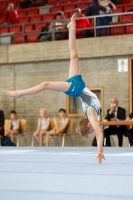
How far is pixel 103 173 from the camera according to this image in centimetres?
482

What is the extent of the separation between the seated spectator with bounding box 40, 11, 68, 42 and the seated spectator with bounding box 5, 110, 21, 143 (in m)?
2.47

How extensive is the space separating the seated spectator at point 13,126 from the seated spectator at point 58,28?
2.47 metres

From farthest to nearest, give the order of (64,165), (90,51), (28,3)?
(28,3)
(90,51)
(64,165)

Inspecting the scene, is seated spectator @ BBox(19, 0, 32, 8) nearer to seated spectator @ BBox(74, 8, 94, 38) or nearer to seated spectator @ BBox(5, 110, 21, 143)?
seated spectator @ BBox(74, 8, 94, 38)

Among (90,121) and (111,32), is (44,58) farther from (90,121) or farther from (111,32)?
(90,121)

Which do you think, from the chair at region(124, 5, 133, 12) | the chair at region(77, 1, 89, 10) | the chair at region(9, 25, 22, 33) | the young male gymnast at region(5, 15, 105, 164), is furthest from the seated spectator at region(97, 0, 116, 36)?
the young male gymnast at region(5, 15, 105, 164)

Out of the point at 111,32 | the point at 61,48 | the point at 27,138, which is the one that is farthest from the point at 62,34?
the point at 27,138

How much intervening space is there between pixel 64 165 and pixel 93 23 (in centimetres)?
874

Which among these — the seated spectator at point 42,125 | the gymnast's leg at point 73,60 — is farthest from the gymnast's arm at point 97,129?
the seated spectator at point 42,125

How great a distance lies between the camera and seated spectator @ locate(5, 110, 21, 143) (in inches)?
516

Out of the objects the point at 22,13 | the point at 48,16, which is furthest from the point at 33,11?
the point at 48,16

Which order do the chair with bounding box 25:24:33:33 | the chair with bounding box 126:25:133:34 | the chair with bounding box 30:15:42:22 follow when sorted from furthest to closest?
the chair with bounding box 30:15:42:22 → the chair with bounding box 25:24:33:33 → the chair with bounding box 126:25:133:34

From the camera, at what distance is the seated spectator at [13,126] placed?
13099 millimetres

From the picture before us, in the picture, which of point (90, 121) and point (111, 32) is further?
point (111, 32)
